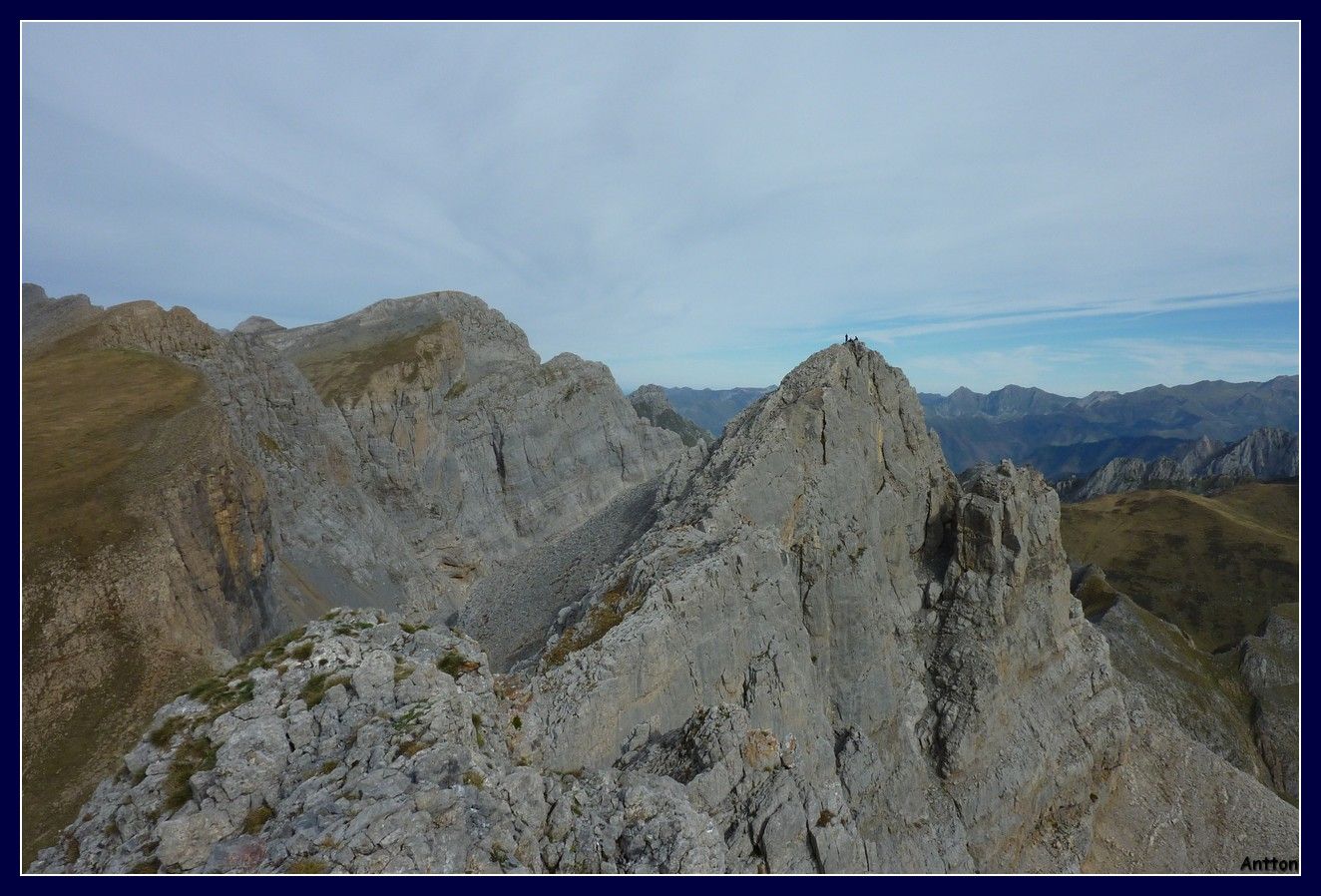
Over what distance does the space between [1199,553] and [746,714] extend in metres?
127

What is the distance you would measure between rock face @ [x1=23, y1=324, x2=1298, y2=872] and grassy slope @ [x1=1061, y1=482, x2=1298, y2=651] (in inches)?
→ 2463

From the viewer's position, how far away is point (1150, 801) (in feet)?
134

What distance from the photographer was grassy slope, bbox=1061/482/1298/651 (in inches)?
3612

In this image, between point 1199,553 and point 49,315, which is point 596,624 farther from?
point 1199,553

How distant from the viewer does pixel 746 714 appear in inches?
798

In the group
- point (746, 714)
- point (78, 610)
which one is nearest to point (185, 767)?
point (746, 714)

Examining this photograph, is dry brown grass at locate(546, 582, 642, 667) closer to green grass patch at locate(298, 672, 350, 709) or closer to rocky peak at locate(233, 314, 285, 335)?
green grass patch at locate(298, 672, 350, 709)

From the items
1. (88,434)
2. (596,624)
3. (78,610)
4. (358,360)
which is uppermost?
(358,360)

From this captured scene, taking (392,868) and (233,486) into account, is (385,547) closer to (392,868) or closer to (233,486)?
(233,486)

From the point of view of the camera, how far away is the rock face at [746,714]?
13.1 m

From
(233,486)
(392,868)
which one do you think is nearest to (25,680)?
(233,486)

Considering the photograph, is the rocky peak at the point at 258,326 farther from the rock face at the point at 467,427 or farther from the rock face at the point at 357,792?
the rock face at the point at 357,792

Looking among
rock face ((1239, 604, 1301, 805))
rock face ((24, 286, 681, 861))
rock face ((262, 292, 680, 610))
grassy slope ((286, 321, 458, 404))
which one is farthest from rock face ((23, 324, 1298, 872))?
grassy slope ((286, 321, 458, 404))

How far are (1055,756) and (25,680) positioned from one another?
53.0 m
